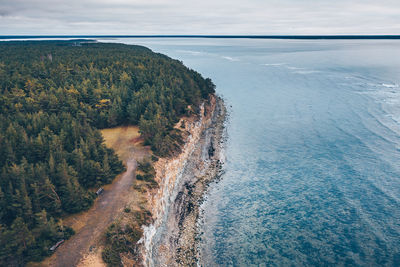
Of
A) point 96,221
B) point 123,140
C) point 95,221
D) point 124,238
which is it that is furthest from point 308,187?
point 123,140

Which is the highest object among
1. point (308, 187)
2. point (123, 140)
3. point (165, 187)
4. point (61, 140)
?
point (61, 140)

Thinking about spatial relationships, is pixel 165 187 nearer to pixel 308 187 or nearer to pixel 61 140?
pixel 61 140

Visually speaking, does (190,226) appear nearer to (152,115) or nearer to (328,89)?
(152,115)

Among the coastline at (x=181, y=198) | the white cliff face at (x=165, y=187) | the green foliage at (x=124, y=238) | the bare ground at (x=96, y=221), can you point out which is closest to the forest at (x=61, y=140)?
the bare ground at (x=96, y=221)

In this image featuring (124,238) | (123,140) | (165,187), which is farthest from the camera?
(123,140)

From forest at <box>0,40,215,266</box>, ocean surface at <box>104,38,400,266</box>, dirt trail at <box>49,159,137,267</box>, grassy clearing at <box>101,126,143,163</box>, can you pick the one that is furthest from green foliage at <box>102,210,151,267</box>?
grassy clearing at <box>101,126,143,163</box>

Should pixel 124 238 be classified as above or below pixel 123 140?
below
